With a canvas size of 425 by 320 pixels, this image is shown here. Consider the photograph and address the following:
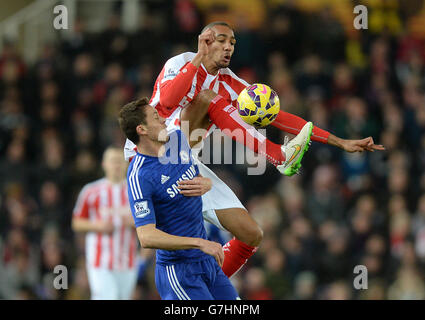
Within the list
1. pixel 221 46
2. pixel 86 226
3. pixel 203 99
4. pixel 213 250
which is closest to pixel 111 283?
pixel 86 226

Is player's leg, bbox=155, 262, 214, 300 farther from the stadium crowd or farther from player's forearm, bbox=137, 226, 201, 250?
the stadium crowd

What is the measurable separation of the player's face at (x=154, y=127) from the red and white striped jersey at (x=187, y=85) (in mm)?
528

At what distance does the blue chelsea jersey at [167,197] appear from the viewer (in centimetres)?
521

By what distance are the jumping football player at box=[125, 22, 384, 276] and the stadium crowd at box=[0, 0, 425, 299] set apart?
3672mm

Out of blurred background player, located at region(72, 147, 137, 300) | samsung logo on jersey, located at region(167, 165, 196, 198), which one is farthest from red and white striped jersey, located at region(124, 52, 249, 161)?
blurred background player, located at region(72, 147, 137, 300)

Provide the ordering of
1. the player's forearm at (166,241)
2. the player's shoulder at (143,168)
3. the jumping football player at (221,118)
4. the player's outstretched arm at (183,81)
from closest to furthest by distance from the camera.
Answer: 1. the player's forearm at (166,241)
2. the player's shoulder at (143,168)
3. the player's outstretched arm at (183,81)
4. the jumping football player at (221,118)

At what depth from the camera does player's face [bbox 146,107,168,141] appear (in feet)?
17.4

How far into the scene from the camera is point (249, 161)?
10680 mm

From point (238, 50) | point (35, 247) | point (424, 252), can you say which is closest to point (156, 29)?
point (238, 50)

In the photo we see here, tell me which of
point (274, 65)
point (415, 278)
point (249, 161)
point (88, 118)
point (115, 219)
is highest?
point (274, 65)

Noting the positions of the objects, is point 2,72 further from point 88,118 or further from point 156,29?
point 156,29

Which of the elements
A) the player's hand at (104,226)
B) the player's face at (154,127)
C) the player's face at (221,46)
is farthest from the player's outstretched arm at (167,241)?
the player's hand at (104,226)

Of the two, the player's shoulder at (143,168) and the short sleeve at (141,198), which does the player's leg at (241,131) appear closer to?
the player's shoulder at (143,168)
